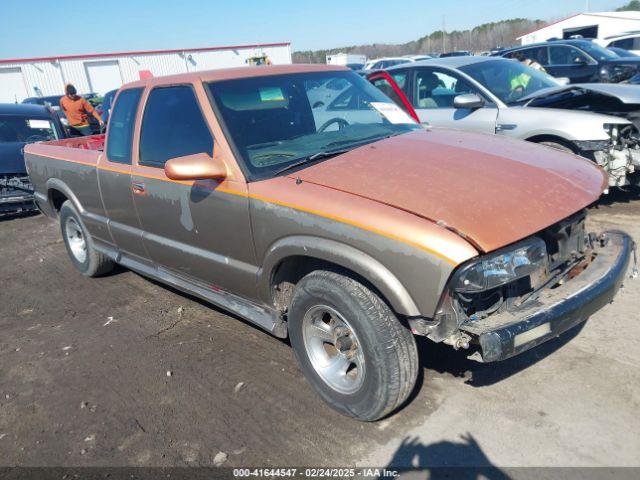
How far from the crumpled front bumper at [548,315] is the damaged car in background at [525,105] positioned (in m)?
2.45

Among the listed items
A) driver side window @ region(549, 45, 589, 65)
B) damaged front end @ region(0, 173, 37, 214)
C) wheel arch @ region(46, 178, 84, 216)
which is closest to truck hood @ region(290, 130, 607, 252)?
wheel arch @ region(46, 178, 84, 216)

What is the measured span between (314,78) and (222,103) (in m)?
0.90

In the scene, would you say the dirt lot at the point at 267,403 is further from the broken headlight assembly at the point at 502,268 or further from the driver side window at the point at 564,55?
the driver side window at the point at 564,55

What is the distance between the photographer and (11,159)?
841 cm

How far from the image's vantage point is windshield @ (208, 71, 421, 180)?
128 inches

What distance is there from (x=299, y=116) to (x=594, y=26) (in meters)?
39.0

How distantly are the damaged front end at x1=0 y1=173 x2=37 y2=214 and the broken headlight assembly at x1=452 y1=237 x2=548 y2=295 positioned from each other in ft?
26.2

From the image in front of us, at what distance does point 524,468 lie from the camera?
2459 millimetres

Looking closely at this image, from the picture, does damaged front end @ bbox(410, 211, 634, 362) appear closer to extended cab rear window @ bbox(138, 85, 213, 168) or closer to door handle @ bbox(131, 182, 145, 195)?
extended cab rear window @ bbox(138, 85, 213, 168)

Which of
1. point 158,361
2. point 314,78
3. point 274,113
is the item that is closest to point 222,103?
point 274,113

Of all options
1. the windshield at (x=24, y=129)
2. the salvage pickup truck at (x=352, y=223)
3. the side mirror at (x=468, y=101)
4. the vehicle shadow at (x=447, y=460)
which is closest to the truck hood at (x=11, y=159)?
the windshield at (x=24, y=129)

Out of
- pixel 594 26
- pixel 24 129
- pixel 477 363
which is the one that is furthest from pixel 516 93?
pixel 594 26

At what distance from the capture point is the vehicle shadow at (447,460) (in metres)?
2.48

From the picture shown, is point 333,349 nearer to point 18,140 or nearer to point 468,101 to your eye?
point 468,101
